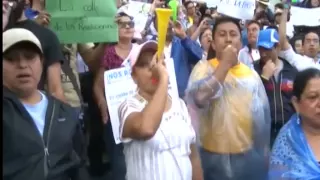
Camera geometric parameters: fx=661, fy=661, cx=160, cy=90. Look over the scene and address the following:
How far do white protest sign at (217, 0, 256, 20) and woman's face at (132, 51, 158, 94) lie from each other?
202 centimetres

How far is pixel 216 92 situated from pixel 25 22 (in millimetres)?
1330

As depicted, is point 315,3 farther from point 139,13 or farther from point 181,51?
point 181,51

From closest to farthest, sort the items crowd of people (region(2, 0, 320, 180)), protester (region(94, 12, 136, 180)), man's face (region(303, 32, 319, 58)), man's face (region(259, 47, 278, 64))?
crowd of people (region(2, 0, 320, 180))
protester (region(94, 12, 136, 180))
man's face (region(259, 47, 278, 64))
man's face (region(303, 32, 319, 58))

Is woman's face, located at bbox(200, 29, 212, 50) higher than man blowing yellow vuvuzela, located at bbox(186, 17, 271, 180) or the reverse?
higher

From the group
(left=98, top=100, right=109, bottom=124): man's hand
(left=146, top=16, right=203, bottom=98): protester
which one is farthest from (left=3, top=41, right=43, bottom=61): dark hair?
(left=146, top=16, right=203, bottom=98): protester

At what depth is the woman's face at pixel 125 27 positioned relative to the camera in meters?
5.75

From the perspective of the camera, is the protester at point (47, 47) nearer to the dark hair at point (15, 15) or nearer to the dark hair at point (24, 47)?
the dark hair at point (15, 15)

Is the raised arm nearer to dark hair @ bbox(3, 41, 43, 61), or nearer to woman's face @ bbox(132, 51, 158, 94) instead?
woman's face @ bbox(132, 51, 158, 94)

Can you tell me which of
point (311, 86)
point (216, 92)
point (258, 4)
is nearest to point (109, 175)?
point (216, 92)

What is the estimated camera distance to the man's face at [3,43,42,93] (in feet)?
10.7

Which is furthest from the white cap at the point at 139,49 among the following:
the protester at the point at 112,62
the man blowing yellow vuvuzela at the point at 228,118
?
the protester at the point at 112,62

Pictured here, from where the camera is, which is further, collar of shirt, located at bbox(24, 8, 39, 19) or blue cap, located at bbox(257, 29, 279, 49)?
blue cap, located at bbox(257, 29, 279, 49)

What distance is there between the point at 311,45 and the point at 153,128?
14.6 ft

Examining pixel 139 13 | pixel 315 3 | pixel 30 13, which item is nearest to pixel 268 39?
pixel 139 13
